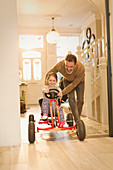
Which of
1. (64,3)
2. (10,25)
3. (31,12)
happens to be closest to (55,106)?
(10,25)

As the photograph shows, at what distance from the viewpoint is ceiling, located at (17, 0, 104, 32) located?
6559 mm

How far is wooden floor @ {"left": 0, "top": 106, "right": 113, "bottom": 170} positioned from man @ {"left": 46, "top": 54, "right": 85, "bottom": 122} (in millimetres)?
502

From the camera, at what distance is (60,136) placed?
3.27 meters

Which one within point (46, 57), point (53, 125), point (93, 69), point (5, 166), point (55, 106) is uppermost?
point (46, 57)

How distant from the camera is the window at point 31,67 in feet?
30.5

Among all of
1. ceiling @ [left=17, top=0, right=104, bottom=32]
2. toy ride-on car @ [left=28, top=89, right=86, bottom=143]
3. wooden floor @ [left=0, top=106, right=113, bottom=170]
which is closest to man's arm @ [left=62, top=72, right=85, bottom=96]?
toy ride-on car @ [left=28, top=89, right=86, bottom=143]

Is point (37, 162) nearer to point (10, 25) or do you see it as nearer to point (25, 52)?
point (10, 25)

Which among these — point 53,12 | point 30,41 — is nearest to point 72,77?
point 53,12

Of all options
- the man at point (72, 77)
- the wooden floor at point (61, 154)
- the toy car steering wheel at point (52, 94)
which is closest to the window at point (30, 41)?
the man at point (72, 77)

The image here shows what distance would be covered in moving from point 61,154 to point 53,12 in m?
5.81

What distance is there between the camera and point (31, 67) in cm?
933

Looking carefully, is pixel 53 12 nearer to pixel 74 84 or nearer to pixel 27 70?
pixel 27 70

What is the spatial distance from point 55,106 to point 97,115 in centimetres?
186

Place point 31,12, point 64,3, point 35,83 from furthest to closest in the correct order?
point 35,83, point 31,12, point 64,3
